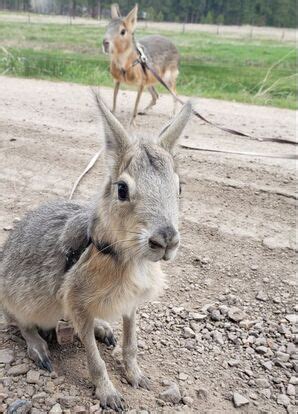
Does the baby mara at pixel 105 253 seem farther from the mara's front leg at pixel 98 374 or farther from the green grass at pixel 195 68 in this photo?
the green grass at pixel 195 68

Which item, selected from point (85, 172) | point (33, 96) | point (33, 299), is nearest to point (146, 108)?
point (33, 96)

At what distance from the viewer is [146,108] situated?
35.6 feet

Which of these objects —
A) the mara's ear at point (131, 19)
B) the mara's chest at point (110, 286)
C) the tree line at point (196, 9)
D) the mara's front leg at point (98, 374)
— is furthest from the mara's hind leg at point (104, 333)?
the tree line at point (196, 9)

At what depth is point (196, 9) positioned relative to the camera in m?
72.0

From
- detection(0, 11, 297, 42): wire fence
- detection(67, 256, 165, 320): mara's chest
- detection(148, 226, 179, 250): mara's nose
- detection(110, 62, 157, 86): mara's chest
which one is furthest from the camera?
detection(0, 11, 297, 42): wire fence

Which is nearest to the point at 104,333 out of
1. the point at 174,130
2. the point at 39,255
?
the point at 39,255

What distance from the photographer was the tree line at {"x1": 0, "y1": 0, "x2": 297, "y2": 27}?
2552 inches

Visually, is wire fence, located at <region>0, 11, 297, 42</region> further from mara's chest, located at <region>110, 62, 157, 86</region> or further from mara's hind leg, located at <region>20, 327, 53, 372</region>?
mara's hind leg, located at <region>20, 327, 53, 372</region>

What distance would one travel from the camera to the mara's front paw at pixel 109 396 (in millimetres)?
2977

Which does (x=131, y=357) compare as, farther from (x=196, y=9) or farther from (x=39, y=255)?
(x=196, y=9)

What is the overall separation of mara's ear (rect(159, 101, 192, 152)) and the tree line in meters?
64.2

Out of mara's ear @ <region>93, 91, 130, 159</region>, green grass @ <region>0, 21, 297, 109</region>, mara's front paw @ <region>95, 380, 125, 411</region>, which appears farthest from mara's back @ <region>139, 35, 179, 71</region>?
mara's front paw @ <region>95, 380, 125, 411</region>

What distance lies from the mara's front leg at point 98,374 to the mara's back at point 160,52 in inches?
354

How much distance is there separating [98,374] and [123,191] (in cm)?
122
